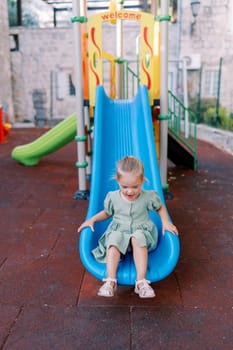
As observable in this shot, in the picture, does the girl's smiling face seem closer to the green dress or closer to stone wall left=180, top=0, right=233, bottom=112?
the green dress

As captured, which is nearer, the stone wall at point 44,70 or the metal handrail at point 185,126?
the metal handrail at point 185,126

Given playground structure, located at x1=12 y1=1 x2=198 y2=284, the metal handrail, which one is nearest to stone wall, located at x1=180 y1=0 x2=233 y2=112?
the metal handrail

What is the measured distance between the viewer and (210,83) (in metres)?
11.8

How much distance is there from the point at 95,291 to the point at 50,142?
4.04m

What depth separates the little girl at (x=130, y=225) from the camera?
220cm

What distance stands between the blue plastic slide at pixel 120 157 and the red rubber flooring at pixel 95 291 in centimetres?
21

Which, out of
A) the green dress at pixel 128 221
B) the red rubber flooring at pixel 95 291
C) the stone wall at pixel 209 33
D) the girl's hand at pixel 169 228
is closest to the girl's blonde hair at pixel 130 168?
the green dress at pixel 128 221

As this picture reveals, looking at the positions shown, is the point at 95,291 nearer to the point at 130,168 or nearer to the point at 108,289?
the point at 108,289

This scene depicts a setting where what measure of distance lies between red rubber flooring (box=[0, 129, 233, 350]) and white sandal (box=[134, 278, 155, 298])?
0.44 feet

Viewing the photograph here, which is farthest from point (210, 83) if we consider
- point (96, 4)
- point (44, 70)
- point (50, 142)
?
point (50, 142)

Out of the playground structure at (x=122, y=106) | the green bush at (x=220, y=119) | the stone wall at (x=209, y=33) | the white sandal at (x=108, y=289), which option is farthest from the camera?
the stone wall at (x=209, y=33)

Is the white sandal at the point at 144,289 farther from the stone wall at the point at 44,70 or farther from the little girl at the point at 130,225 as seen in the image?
the stone wall at the point at 44,70

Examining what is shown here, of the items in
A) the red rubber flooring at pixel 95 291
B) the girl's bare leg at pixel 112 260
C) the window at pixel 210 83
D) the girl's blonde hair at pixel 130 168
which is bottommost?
the red rubber flooring at pixel 95 291

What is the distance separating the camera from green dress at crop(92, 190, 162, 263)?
2.38 meters
